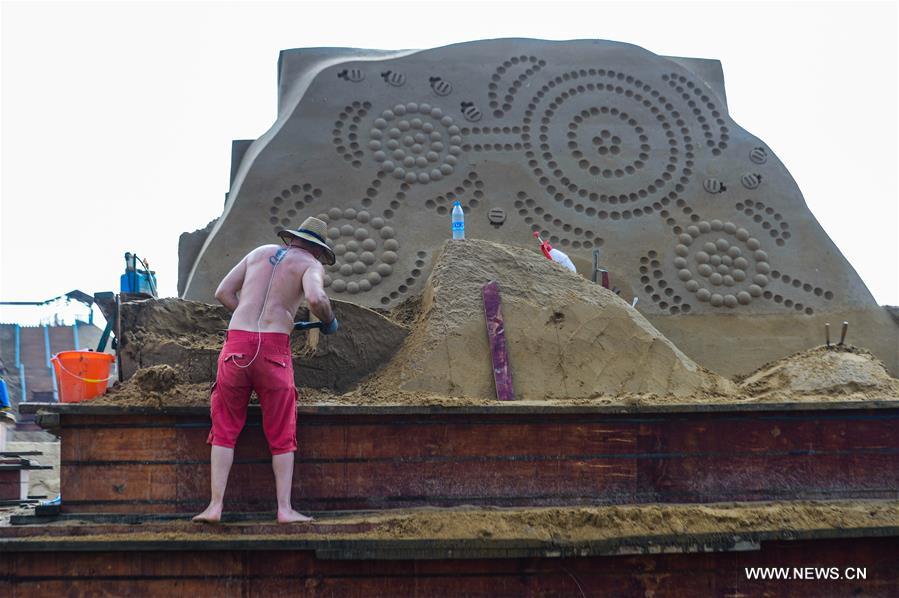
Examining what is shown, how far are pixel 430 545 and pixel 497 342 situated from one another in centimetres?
166

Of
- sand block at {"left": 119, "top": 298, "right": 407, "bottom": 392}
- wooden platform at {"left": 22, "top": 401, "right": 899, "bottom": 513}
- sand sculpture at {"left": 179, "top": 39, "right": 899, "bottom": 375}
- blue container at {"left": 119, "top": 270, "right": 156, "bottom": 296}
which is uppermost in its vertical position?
sand sculpture at {"left": 179, "top": 39, "right": 899, "bottom": 375}

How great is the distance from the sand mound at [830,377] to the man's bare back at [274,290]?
281cm

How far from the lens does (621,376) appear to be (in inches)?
206

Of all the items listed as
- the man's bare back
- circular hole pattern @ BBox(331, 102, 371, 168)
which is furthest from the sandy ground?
circular hole pattern @ BBox(331, 102, 371, 168)

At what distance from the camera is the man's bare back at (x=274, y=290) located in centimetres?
384

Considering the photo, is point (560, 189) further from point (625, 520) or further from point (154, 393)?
point (154, 393)

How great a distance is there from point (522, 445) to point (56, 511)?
2.09 metres

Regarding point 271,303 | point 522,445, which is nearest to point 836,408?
point 522,445

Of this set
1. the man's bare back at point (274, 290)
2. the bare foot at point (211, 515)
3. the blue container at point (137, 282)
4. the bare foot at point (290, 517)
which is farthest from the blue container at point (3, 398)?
the bare foot at point (290, 517)

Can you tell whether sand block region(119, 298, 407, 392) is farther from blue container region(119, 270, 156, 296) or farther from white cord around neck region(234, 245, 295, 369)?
white cord around neck region(234, 245, 295, 369)

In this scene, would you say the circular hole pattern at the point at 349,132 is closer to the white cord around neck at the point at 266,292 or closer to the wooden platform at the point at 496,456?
the white cord around neck at the point at 266,292

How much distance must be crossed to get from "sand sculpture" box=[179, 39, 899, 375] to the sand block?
9.55ft

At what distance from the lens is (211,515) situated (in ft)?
11.8

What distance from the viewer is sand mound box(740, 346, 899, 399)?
16.2ft
